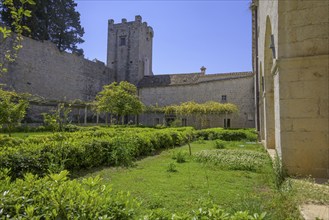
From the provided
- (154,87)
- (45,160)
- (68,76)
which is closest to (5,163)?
(45,160)

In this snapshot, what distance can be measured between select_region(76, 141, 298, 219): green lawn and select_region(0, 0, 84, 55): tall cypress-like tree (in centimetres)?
2490

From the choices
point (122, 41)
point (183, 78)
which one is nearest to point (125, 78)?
point (122, 41)

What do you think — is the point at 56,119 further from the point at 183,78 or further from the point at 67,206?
the point at 183,78

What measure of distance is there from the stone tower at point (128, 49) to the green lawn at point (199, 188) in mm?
28869

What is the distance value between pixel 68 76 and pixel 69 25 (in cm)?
731

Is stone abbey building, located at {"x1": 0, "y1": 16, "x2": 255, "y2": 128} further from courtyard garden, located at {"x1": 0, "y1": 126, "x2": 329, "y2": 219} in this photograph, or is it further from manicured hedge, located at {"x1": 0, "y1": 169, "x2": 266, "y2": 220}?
manicured hedge, located at {"x1": 0, "y1": 169, "x2": 266, "y2": 220}

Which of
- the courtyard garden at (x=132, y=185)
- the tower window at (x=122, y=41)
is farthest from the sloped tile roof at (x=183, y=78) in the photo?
the courtyard garden at (x=132, y=185)

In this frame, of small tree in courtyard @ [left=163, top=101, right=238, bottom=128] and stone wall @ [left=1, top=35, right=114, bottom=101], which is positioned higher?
stone wall @ [left=1, top=35, right=114, bottom=101]

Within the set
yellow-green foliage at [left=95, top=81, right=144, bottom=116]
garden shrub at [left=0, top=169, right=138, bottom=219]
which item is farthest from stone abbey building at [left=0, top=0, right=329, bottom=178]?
yellow-green foliage at [left=95, top=81, right=144, bottom=116]

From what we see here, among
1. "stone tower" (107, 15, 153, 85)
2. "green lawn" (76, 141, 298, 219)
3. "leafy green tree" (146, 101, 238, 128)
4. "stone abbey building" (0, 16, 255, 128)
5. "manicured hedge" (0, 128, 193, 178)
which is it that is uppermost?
"stone tower" (107, 15, 153, 85)

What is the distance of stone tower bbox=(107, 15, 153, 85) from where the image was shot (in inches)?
1371

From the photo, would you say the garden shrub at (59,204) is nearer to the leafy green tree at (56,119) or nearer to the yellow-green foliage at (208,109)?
the leafy green tree at (56,119)

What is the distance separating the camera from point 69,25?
29.9m

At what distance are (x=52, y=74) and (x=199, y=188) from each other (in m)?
24.2
